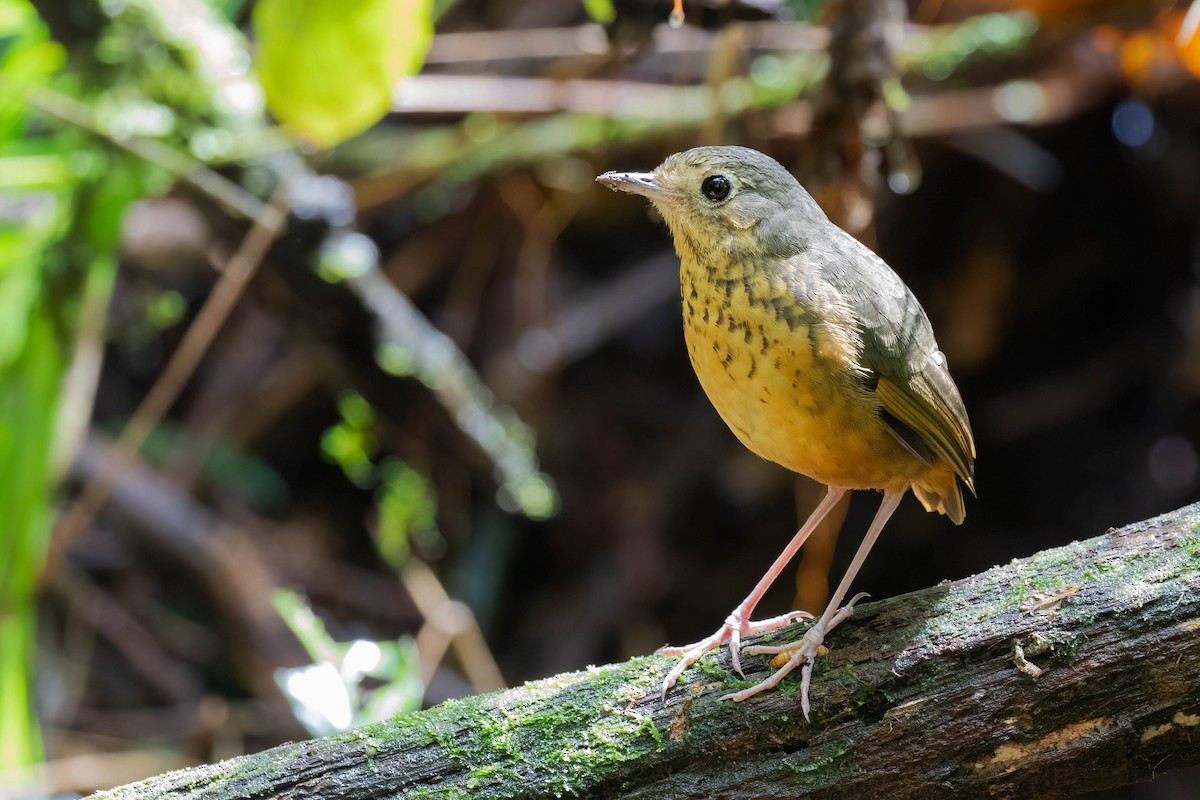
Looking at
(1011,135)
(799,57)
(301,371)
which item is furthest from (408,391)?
(1011,135)

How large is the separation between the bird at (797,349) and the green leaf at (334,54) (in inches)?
33.5

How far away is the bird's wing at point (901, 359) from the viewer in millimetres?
2238

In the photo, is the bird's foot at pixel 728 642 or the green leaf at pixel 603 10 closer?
the bird's foot at pixel 728 642

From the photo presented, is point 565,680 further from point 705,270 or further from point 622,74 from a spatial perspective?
point 622,74

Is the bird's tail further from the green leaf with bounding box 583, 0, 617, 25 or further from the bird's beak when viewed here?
the green leaf with bounding box 583, 0, 617, 25

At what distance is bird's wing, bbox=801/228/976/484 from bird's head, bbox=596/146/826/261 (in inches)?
4.7

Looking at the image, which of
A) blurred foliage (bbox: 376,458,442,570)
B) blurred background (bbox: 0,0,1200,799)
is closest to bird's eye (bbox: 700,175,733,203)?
blurred background (bbox: 0,0,1200,799)

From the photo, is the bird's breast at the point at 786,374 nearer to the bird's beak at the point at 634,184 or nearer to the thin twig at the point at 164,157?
the bird's beak at the point at 634,184

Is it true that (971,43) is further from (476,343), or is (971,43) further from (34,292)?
(34,292)

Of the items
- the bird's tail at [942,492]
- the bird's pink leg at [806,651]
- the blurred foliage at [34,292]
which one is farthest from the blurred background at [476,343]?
the bird's pink leg at [806,651]

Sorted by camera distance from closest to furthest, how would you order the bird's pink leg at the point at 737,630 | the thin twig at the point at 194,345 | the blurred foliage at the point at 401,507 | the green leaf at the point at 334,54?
the bird's pink leg at the point at 737,630 < the green leaf at the point at 334,54 < the thin twig at the point at 194,345 < the blurred foliage at the point at 401,507

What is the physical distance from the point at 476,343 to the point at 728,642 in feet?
11.1

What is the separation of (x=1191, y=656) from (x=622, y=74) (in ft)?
11.4

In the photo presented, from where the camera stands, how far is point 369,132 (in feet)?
15.4
